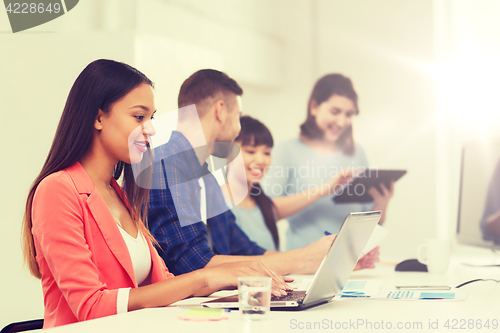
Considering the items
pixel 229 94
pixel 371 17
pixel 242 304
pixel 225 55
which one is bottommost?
pixel 242 304

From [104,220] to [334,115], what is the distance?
2.22 m

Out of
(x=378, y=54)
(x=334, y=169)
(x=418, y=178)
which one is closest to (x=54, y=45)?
(x=334, y=169)

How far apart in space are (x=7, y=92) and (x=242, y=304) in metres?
1.94

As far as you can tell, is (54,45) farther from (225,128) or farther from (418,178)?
(418,178)

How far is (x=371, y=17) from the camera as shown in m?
3.28

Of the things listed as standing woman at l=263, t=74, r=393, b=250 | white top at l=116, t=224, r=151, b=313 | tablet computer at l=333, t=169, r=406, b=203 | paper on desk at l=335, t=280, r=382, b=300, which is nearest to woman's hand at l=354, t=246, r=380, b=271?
paper on desk at l=335, t=280, r=382, b=300

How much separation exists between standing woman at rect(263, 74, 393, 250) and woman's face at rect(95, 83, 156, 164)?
186 cm

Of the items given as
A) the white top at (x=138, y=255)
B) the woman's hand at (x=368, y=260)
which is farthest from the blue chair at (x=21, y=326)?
the woman's hand at (x=368, y=260)

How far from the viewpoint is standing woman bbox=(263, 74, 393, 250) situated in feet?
9.61

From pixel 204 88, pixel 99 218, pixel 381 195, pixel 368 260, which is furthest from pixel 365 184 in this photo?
pixel 99 218

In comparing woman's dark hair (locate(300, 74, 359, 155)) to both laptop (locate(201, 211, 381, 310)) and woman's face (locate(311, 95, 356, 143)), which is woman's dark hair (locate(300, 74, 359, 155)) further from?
laptop (locate(201, 211, 381, 310))

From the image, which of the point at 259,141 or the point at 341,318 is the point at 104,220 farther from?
the point at 259,141

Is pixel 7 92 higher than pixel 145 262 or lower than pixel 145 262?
higher

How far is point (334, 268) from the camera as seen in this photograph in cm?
83
